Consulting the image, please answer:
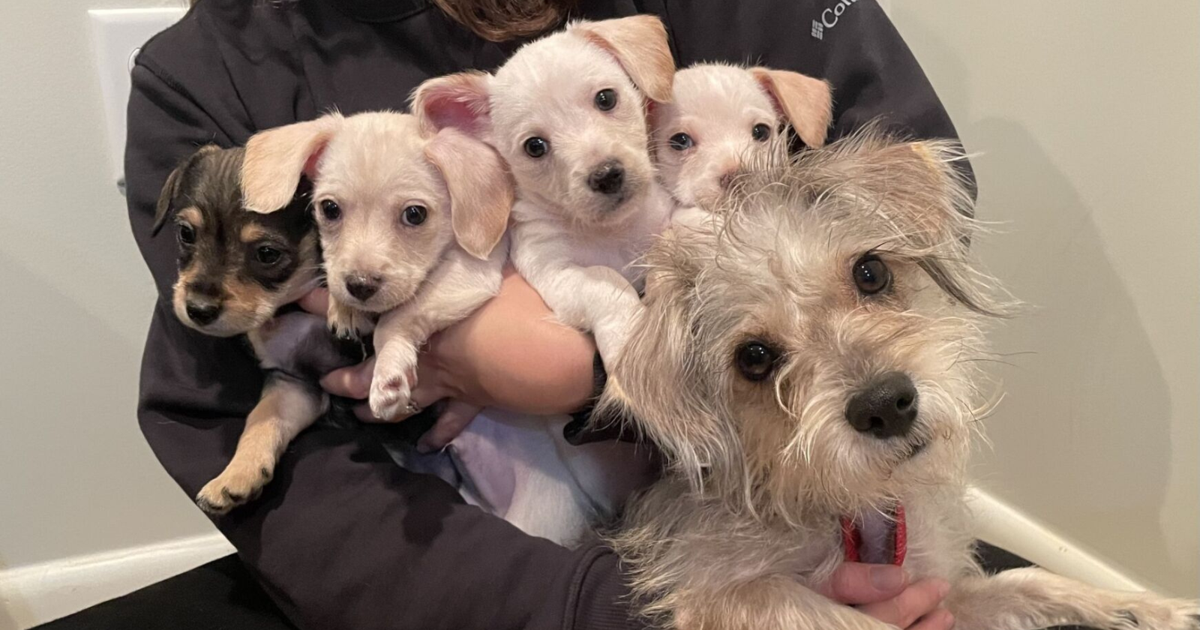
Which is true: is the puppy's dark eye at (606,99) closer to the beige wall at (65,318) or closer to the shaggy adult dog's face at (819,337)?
the shaggy adult dog's face at (819,337)

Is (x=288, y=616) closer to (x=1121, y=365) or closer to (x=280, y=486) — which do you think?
(x=280, y=486)

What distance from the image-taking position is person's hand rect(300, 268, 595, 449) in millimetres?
1064

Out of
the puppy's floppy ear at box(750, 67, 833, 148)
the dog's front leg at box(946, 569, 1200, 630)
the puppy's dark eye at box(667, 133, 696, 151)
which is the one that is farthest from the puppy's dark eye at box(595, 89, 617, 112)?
the dog's front leg at box(946, 569, 1200, 630)

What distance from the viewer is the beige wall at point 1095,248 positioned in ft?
4.50

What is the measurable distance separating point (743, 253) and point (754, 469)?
0.80ft

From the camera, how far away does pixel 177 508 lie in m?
2.18

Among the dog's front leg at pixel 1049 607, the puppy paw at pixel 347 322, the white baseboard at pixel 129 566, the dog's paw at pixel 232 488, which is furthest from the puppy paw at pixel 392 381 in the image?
the white baseboard at pixel 129 566

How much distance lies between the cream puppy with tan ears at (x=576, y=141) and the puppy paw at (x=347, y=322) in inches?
8.6

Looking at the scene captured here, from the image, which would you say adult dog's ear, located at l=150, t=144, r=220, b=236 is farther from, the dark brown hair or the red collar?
the red collar

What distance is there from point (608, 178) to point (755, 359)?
1.02ft

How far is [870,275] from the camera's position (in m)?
0.95

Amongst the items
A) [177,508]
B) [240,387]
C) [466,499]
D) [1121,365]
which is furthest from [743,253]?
[177,508]

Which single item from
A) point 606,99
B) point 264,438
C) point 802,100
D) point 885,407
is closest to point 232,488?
point 264,438

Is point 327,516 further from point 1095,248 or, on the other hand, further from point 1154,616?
point 1095,248
